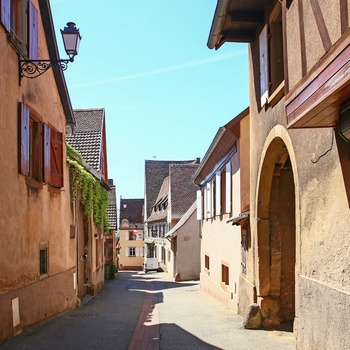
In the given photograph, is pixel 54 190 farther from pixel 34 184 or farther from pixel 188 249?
pixel 188 249

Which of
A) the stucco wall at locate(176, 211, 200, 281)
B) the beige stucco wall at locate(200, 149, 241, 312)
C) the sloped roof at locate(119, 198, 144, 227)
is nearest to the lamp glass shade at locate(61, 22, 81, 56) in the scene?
the beige stucco wall at locate(200, 149, 241, 312)

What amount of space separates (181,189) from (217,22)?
30.3 metres

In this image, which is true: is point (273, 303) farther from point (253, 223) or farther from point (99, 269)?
point (99, 269)

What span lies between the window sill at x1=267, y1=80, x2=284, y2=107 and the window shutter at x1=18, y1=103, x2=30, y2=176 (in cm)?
445

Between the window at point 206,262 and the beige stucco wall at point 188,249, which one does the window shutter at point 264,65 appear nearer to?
the window at point 206,262

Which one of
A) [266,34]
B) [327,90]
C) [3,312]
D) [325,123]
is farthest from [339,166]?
[3,312]

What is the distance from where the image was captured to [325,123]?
529 cm

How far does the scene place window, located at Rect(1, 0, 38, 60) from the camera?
930 centimetres

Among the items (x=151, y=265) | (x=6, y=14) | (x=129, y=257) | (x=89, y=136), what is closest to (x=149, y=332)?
(x=6, y=14)

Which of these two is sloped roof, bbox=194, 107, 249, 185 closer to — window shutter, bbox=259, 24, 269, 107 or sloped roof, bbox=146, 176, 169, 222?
window shutter, bbox=259, 24, 269, 107

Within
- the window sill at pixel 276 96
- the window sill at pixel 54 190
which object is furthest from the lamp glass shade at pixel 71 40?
the window sill at pixel 276 96

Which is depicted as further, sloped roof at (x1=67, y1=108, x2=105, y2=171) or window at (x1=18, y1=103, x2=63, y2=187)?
sloped roof at (x1=67, y1=108, x2=105, y2=171)

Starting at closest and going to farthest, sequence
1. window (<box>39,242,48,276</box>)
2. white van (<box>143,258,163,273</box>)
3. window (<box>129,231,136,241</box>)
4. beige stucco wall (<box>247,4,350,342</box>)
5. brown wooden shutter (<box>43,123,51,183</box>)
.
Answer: beige stucco wall (<box>247,4,350,342</box>) < window (<box>39,242,48,276</box>) < brown wooden shutter (<box>43,123,51,183</box>) < white van (<box>143,258,163,273</box>) < window (<box>129,231,136,241</box>)

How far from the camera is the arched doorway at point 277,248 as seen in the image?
391 inches
